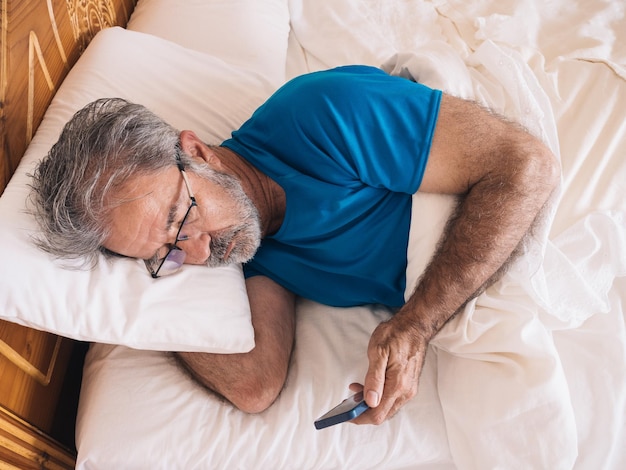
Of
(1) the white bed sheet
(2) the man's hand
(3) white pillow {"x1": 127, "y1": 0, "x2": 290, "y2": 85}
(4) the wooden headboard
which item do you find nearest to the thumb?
(2) the man's hand

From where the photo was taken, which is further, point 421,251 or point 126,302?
point 421,251

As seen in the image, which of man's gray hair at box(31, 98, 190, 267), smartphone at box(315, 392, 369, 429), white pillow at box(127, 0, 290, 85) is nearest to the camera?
smartphone at box(315, 392, 369, 429)

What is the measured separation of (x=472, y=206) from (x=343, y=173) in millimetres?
279

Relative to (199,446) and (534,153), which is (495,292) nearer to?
(534,153)

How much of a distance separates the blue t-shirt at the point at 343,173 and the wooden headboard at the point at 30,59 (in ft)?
1.43

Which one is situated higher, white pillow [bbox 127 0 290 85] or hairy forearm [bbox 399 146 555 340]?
white pillow [bbox 127 0 290 85]

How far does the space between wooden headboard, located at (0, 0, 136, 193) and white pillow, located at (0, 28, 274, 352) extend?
0.03 metres

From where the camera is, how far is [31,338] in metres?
0.98

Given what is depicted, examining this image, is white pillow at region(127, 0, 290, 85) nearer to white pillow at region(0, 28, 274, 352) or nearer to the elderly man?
white pillow at region(0, 28, 274, 352)

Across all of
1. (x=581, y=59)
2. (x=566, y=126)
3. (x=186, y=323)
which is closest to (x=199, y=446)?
(x=186, y=323)

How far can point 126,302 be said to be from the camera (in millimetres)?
970

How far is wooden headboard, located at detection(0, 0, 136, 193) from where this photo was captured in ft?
3.18

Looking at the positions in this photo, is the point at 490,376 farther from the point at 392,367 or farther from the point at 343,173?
the point at 343,173

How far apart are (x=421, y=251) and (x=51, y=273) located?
730mm
